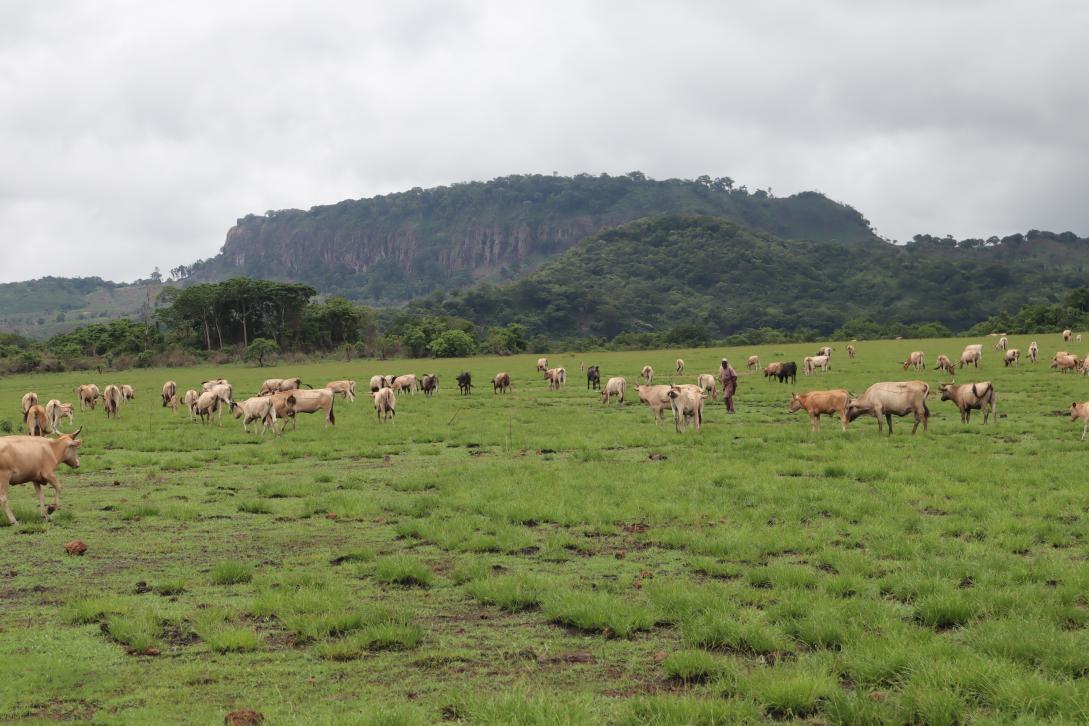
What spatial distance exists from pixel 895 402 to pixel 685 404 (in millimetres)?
5743

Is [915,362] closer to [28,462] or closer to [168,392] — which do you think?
[168,392]

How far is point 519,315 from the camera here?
144500 mm

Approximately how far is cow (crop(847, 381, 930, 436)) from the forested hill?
116m

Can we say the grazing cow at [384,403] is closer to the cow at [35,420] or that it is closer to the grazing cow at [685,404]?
the cow at [35,420]

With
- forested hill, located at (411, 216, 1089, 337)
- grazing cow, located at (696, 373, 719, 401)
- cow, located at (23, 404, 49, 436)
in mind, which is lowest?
grazing cow, located at (696, 373, 719, 401)

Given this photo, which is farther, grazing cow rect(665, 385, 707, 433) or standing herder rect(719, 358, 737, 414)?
standing herder rect(719, 358, 737, 414)

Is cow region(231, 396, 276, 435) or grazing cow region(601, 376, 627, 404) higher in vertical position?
cow region(231, 396, 276, 435)

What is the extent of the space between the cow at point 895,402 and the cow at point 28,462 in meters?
18.7

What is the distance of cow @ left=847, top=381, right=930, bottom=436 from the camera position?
1988 centimetres

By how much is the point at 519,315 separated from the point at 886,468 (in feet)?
430

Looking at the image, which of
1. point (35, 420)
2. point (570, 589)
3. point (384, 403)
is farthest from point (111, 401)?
point (570, 589)

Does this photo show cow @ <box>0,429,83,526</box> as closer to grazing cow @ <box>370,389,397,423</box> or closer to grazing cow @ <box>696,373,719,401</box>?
grazing cow @ <box>370,389,397,423</box>

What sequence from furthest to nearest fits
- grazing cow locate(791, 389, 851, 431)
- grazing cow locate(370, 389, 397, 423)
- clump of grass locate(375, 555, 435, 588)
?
1. grazing cow locate(370, 389, 397, 423)
2. grazing cow locate(791, 389, 851, 431)
3. clump of grass locate(375, 555, 435, 588)

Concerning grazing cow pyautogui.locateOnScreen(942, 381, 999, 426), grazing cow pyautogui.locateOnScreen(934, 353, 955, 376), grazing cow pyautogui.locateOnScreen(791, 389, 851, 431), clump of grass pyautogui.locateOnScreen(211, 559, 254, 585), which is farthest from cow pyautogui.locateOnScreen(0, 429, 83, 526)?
grazing cow pyautogui.locateOnScreen(934, 353, 955, 376)
